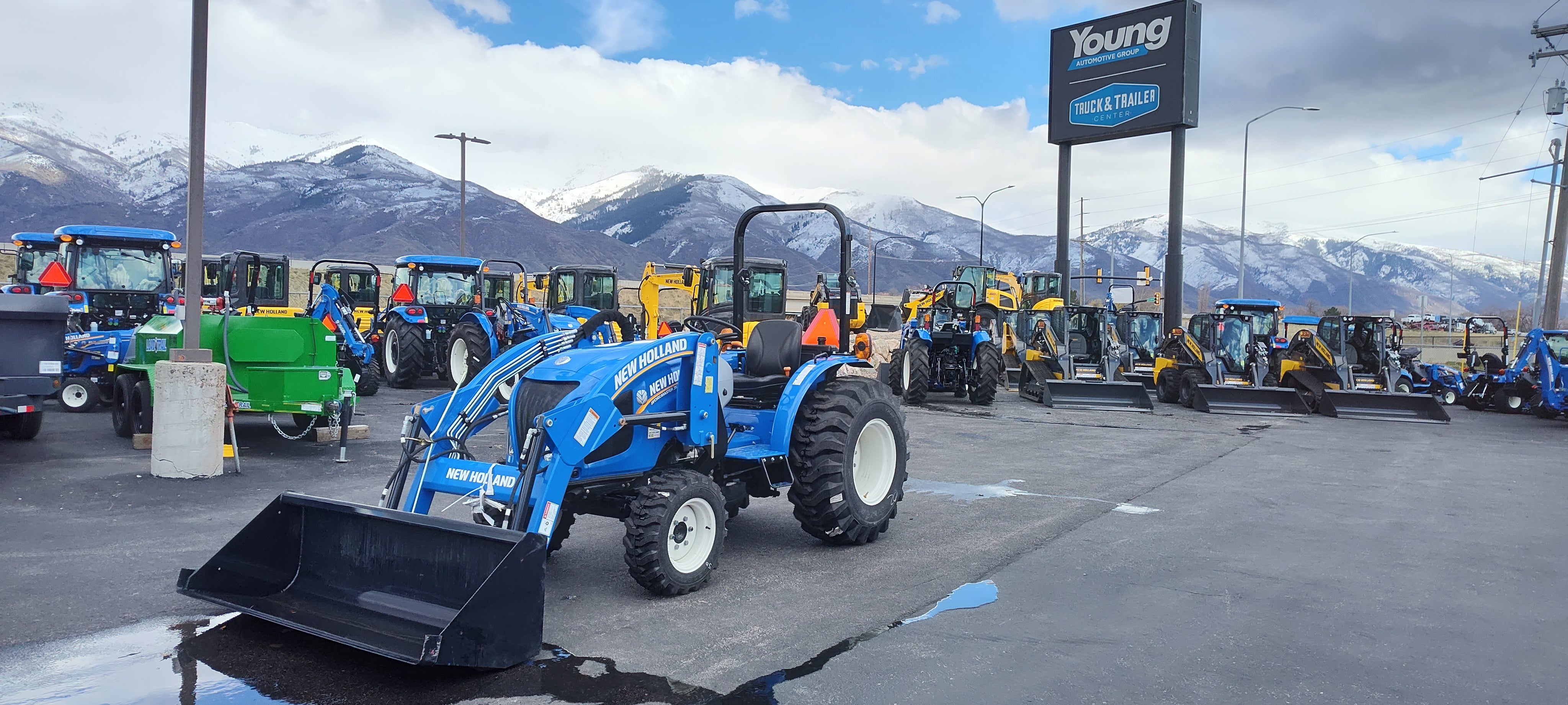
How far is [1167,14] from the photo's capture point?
25.5 metres

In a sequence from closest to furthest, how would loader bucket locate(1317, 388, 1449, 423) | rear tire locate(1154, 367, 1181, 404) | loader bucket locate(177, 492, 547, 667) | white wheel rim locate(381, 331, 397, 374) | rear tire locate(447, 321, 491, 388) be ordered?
loader bucket locate(177, 492, 547, 667)
rear tire locate(447, 321, 491, 388)
loader bucket locate(1317, 388, 1449, 423)
white wheel rim locate(381, 331, 397, 374)
rear tire locate(1154, 367, 1181, 404)

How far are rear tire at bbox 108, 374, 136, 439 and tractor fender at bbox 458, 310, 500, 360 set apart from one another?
6.33 m

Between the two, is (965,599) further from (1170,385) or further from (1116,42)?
(1116,42)

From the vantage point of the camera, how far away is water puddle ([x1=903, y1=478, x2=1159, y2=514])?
8.82 m

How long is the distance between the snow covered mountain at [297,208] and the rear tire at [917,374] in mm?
92358

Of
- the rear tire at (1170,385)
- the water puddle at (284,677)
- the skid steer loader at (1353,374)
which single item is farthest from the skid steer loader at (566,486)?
the rear tire at (1170,385)

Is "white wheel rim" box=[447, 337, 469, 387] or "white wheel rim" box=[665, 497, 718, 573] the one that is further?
"white wheel rim" box=[447, 337, 469, 387]

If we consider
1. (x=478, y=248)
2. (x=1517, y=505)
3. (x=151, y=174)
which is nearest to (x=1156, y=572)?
(x=1517, y=505)

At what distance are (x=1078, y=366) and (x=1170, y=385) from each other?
1.84m

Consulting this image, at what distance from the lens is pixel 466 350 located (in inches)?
706

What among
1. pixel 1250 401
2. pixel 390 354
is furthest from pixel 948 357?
pixel 390 354

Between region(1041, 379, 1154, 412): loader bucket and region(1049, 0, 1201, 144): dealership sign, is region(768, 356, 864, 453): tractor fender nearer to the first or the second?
region(1041, 379, 1154, 412): loader bucket

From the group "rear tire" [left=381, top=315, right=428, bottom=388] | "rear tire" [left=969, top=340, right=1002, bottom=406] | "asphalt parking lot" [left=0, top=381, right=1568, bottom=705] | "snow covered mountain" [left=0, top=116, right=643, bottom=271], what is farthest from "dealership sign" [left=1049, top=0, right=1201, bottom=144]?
"snow covered mountain" [left=0, top=116, right=643, bottom=271]

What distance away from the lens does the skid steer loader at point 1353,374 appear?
18.3 meters
